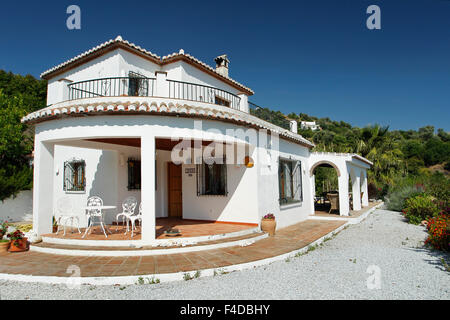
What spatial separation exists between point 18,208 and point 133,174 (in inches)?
338

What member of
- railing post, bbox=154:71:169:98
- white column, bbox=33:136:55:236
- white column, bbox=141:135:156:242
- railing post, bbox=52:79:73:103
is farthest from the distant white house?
white column, bbox=33:136:55:236

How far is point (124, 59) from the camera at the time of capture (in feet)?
35.3

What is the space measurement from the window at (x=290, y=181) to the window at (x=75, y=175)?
26.7ft

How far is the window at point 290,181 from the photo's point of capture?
1126 centimetres

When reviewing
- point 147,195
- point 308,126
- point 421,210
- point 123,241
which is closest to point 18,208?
point 123,241

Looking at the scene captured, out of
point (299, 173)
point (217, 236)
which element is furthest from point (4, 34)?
point (299, 173)

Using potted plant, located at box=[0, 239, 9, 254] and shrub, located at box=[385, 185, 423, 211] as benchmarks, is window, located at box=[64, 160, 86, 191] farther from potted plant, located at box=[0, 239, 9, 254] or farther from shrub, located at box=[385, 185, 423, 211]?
shrub, located at box=[385, 185, 423, 211]

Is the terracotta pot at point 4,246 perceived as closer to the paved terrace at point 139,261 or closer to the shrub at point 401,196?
the paved terrace at point 139,261

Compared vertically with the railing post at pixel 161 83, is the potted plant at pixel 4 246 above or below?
below

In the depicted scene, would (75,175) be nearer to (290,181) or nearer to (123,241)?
(123,241)

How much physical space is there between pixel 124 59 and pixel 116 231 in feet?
22.4

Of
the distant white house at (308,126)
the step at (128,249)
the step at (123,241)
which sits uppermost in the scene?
the distant white house at (308,126)

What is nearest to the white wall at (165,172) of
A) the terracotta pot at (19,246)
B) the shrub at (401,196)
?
the terracotta pot at (19,246)

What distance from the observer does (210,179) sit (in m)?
11.0
